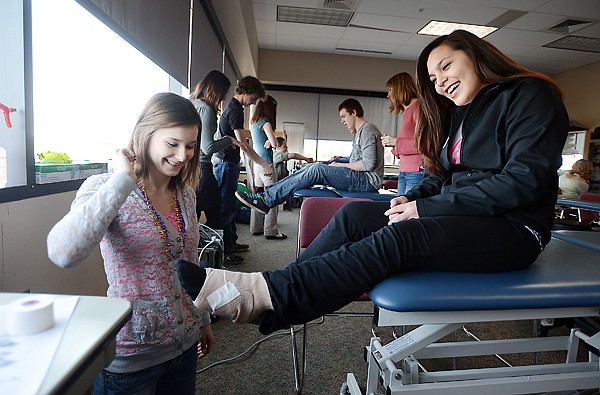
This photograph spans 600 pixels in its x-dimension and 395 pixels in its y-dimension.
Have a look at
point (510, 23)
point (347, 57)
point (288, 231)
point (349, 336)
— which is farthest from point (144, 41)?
point (347, 57)

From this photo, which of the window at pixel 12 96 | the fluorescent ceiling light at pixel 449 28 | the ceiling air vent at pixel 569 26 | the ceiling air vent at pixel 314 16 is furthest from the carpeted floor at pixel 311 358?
the ceiling air vent at pixel 569 26

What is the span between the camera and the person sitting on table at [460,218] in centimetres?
87

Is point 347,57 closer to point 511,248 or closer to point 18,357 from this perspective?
point 511,248

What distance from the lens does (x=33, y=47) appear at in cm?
122

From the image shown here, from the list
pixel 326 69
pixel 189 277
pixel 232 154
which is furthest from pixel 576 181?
pixel 189 277

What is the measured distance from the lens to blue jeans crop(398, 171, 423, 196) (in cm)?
230

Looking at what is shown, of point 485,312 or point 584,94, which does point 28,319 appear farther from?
point 584,94

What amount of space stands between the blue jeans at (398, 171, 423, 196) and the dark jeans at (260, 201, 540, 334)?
4.19 ft

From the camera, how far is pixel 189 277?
83 cm

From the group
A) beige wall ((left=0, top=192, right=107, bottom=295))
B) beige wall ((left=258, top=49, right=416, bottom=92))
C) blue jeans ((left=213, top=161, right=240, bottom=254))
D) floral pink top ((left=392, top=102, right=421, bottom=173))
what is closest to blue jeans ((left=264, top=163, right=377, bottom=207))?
floral pink top ((left=392, top=102, right=421, bottom=173))

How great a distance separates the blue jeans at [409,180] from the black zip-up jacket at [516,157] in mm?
1102

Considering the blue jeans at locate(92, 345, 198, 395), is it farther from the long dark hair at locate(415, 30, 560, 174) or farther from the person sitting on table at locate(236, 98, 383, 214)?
the person sitting on table at locate(236, 98, 383, 214)

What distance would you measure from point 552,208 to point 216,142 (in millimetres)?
1933

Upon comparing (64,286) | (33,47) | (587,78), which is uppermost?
(587,78)
